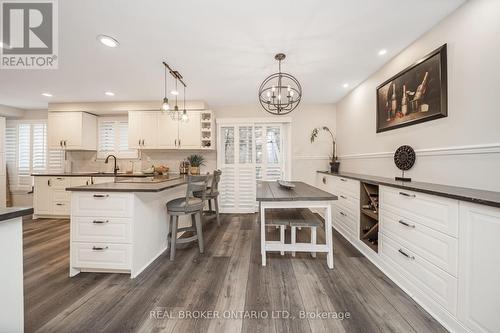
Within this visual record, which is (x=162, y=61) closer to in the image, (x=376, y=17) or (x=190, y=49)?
(x=190, y=49)

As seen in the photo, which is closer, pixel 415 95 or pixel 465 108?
pixel 465 108

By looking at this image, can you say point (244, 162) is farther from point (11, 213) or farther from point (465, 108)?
point (11, 213)

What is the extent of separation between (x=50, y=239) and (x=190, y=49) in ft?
11.2

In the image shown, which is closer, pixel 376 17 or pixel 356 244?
pixel 376 17

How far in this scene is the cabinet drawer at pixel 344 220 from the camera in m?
2.68

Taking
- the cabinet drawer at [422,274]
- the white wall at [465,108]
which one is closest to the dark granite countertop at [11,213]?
the cabinet drawer at [422,274]

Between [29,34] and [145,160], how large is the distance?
279 centimetres

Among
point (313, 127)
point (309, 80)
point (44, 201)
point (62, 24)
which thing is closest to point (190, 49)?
point (62, 24)

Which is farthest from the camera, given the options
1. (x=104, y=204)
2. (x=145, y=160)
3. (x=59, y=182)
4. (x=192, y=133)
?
(x=145, y=160)

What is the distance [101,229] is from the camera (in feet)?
6.24

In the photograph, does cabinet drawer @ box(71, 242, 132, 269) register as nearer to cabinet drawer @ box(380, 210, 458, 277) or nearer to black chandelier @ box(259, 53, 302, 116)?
black chandelier @ box(259, 53, 302, 116)

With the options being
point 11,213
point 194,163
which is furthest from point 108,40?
point 194,163

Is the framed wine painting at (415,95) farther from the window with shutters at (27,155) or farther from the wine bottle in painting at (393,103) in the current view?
the window with shutters at (27,155)

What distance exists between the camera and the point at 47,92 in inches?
140
